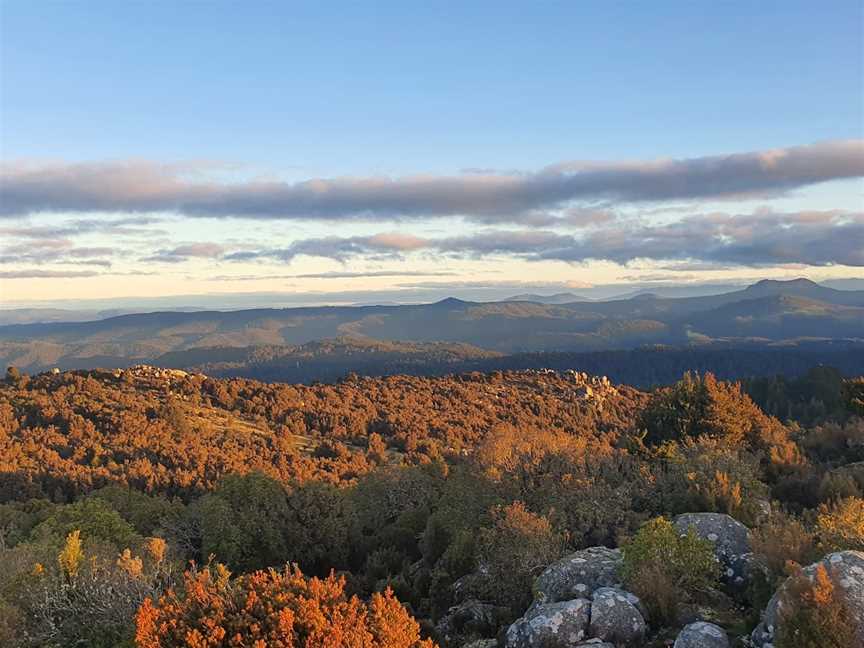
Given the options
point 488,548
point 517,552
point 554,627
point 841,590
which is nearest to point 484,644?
point 554,627

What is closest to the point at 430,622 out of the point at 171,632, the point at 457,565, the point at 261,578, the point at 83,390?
the point at 457,565

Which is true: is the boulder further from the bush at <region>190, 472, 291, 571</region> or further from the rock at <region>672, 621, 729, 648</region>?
the bush at <region>190, 472, 291, 571</region>

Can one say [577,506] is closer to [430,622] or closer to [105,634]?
[430,622]

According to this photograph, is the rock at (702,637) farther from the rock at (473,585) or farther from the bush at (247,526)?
the bush at (247,526)

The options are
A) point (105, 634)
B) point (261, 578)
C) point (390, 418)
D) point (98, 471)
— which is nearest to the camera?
point (261, 578)

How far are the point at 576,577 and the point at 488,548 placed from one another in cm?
489

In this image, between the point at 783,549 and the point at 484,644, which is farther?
the point at 484,644

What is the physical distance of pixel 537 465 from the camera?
29.8m

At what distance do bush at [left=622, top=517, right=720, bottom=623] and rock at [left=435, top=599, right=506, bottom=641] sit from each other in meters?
4.44

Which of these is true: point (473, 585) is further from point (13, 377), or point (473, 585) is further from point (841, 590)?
point (13, 377)

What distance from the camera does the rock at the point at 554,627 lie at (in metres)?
14.9

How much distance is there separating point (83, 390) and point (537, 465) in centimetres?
9667

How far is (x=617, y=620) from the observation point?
15.0 metres

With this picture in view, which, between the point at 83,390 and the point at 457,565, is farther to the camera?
the point at 83,390
